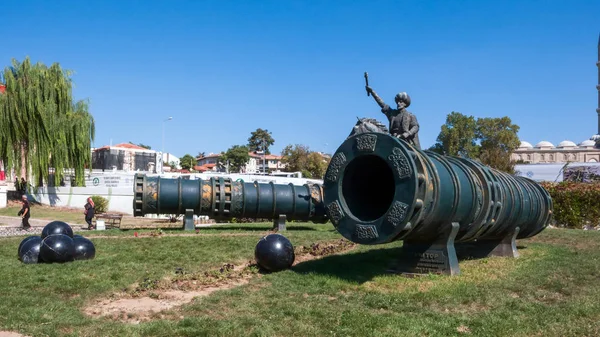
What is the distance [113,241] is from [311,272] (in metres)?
7.51

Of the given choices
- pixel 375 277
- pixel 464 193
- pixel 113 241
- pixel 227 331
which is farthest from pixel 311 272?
pixel 113 241

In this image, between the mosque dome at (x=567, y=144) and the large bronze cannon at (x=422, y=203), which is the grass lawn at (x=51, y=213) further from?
the mosque dome at (x=567, y=144)

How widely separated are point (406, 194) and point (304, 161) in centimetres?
6571

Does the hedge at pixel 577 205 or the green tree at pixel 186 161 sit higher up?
the green tree at pixel 186 161

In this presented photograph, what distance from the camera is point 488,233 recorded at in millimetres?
10922

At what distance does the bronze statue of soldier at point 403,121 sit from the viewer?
10.6 meters

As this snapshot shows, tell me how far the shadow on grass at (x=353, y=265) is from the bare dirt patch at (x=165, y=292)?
1027 mm

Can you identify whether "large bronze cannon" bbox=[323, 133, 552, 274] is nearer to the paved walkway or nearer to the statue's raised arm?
the statue's raised arm

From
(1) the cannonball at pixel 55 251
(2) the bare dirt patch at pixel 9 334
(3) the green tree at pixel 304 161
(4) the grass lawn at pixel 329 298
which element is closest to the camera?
(2) the bare dirt patch at pixel 9 334

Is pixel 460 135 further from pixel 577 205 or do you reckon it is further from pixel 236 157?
pixel 577 205

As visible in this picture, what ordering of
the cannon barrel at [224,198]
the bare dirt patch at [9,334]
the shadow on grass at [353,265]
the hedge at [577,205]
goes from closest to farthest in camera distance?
1. the bare dirt patch at [9,334]
2. the shadow on grass at [353,265]
3. the cannon barrel at [224,198]
4. the hedge at [577,205]

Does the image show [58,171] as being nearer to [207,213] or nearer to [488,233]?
[207,213]

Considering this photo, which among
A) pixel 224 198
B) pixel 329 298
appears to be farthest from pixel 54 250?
pixel 224 198

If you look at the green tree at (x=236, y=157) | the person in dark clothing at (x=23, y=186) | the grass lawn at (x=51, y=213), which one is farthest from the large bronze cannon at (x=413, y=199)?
the green tree at (x=236, y=157)
